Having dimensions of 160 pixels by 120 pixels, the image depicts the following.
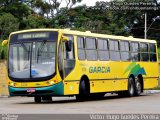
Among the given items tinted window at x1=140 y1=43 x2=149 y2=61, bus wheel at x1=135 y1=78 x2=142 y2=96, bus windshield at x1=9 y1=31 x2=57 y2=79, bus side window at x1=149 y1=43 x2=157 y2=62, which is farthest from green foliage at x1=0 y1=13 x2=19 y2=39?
bus windshield at x1=9 y1=31 x2=57 y2=79

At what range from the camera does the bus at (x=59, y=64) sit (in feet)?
77.0

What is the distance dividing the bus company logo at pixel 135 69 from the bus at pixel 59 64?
74.1 inches

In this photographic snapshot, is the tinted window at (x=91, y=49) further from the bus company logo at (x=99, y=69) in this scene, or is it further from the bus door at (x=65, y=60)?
the bus door at (x=65, y=60)

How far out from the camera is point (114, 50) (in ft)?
94.1

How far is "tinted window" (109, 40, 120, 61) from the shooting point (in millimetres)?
28406

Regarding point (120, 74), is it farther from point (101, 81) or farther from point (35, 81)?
point (35, 81)

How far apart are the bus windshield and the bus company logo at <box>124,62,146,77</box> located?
23.5ft

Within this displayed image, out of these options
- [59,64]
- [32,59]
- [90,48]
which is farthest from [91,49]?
[32,59]

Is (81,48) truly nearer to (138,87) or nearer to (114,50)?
(114,50)

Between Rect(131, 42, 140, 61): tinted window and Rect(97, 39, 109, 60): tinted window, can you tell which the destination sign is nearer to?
Rect(97, 39, 109, 60): tinted window

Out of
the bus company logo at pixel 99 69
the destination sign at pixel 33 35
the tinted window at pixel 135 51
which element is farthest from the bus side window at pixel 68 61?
the tinted window at pixel 135 51

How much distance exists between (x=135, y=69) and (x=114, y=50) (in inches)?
114

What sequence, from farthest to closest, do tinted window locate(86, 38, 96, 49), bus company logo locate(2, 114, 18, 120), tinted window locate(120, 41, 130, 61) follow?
tinted window locate(120, 41, 130, 61), tinted window locate(86, 38, 96, 49), bus company logo locate(2, 114, 18, 120)

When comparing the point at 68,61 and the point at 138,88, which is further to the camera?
the point at 138,88
